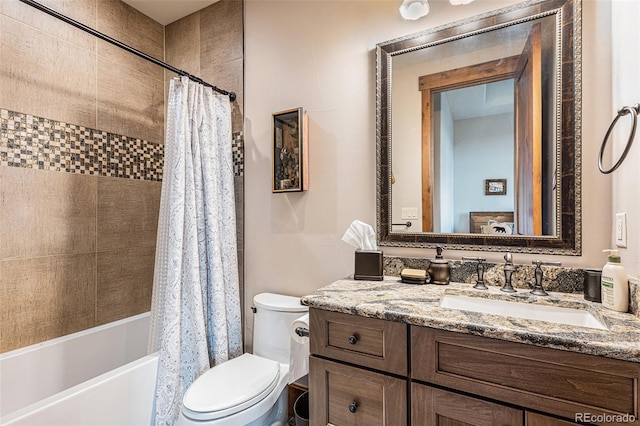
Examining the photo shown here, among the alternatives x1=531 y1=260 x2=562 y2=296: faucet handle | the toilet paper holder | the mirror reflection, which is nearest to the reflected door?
the mirror reflection

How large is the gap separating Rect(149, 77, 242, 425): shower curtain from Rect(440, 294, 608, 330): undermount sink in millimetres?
1240

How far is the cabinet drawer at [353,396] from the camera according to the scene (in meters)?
0.97

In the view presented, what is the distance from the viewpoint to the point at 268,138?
1.96 m

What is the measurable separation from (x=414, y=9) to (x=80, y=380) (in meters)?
2.74

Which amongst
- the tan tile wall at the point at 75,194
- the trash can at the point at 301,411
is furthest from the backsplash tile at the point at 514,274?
the tan tile wall at the point at 75,194

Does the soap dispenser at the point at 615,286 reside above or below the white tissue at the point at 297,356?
above

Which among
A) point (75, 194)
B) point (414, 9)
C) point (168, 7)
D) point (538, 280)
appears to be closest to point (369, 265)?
point (538, 280)

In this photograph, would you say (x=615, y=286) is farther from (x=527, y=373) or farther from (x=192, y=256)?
(x=192, y=256)

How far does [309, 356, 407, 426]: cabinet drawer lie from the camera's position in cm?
97

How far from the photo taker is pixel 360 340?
1.04 meters

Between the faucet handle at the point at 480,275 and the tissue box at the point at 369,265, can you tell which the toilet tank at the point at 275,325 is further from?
the faucet handle at the point at 480,275

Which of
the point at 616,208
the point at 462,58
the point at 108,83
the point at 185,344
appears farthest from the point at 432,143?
the point at 108,83

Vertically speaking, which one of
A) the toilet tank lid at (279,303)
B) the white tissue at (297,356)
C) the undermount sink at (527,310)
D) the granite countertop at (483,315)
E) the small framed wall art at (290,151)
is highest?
the small framed wall art at (290,151)

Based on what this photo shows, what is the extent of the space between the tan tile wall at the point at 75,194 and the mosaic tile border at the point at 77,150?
0.14ft
